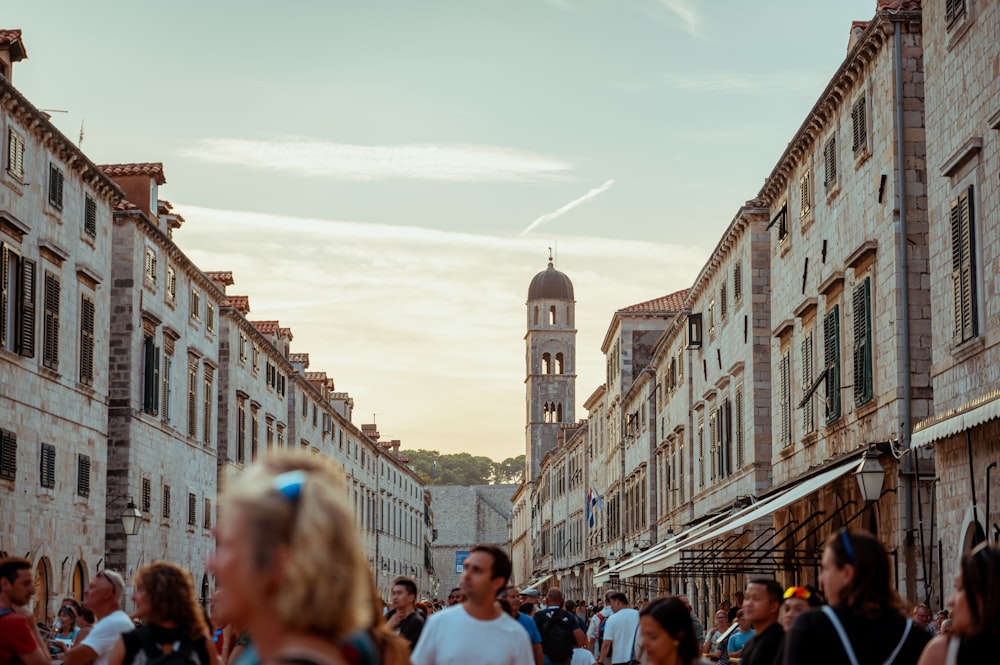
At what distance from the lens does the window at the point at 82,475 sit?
97.2 ft

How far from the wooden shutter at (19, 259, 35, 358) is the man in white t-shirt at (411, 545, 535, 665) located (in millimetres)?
19749

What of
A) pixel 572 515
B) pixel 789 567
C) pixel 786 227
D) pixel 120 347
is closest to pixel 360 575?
pixel 789 567

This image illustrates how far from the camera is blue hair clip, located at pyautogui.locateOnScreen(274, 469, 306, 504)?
2820mm

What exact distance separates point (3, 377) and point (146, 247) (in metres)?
9.89

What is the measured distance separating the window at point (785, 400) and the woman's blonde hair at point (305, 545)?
24.8 meters

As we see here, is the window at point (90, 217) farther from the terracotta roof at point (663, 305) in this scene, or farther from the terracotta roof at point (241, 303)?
the terracotta roof at point (663, 305)

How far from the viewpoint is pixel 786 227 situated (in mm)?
27828

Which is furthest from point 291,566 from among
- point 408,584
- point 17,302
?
point 17,302

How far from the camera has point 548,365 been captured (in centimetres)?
11550

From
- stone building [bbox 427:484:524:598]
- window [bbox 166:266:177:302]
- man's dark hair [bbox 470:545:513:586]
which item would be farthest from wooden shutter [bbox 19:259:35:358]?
stone building [bbox 427:484:524:598]

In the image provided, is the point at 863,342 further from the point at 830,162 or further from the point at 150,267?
the point at 150,267

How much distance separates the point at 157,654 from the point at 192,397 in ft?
109

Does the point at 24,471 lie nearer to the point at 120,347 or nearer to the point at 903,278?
the point at 120,347

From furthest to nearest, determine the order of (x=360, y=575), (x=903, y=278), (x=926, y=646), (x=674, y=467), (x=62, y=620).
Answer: (x=674, y=467) → (x=903, y=278) → (x=62, y=620) → (x=926, y=646) → (x=360, y=575)
